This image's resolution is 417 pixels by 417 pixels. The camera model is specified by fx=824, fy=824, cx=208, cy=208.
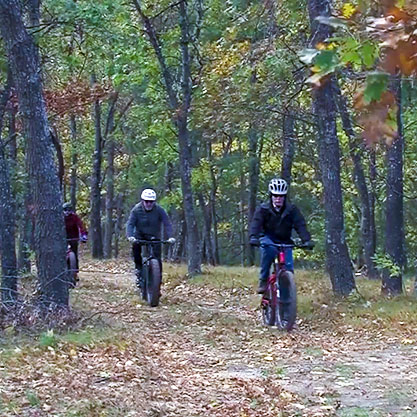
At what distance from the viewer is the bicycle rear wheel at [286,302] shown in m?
11.0

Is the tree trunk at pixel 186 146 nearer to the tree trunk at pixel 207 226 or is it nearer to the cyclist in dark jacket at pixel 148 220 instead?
the cyclist in dark jacket at pixel 148 220

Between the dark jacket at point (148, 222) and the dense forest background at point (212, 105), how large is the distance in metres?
2.10

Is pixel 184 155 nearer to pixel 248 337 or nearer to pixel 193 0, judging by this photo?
pixel 193 0

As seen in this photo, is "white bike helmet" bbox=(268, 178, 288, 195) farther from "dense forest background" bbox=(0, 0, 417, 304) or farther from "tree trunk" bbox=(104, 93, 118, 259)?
"tree trunk" bbox=(104, 93, 118, 259)

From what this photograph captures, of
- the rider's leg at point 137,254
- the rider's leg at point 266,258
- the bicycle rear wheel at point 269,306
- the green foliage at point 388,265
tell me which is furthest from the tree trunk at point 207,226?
the rider's leg at point 266,258

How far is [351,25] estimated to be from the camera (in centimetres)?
272

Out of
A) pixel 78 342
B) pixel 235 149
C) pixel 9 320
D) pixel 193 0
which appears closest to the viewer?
pixel 78 342

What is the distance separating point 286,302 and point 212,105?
6732 mm

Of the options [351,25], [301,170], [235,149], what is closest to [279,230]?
[351,25]

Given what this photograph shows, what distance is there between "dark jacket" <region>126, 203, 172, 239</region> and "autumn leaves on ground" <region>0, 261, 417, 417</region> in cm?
123

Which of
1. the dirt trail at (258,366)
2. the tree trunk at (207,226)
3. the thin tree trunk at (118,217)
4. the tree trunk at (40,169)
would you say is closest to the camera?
the dirt trail at (258,366)

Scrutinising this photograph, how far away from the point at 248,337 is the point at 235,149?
28.5 metres

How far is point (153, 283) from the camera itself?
13.9 meters

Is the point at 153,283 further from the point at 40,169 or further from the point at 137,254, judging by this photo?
the point at 40,169
